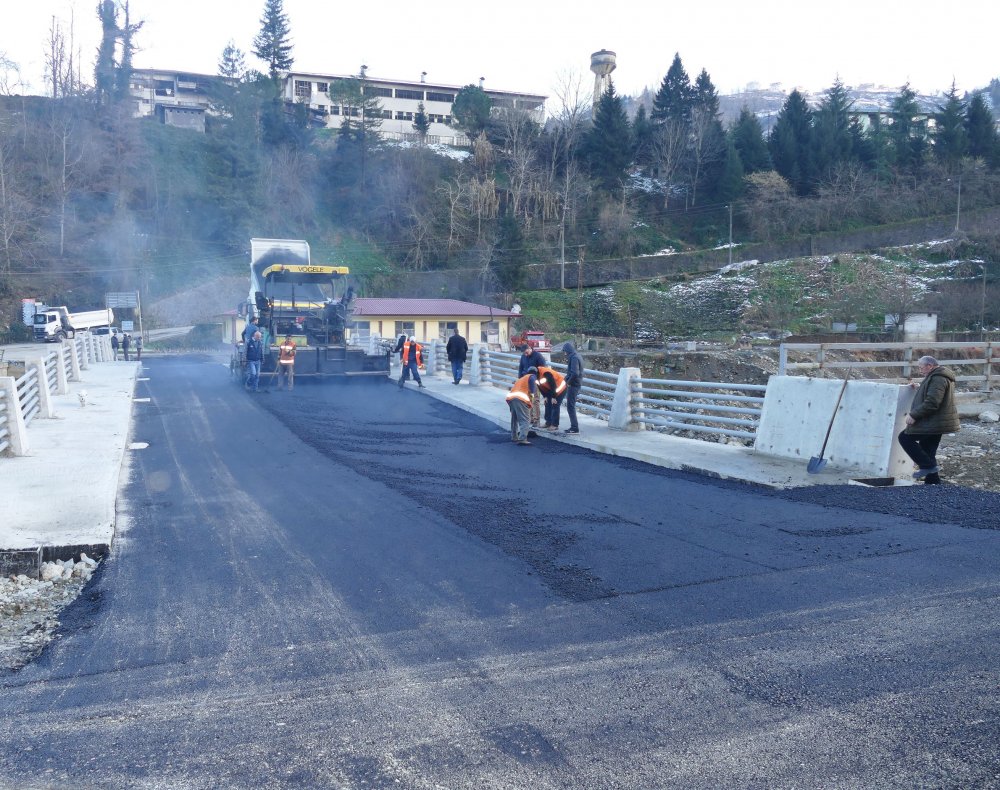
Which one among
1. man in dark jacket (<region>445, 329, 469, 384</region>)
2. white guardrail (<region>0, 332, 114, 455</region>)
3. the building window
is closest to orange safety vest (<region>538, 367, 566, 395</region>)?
white guardrail (<region>0, 332, 114, 455</region>)

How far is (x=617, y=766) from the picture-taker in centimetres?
369

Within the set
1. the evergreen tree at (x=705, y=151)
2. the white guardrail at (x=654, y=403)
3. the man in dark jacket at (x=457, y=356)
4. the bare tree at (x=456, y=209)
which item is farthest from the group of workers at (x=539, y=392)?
the evergreen tree at (x=705, y=151)

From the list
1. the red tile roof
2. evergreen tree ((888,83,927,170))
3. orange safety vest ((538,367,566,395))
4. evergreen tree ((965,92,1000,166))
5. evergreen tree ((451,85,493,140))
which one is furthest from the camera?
evergreen tree ((451,85,493,140))

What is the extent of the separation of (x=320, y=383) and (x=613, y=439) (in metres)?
12.9

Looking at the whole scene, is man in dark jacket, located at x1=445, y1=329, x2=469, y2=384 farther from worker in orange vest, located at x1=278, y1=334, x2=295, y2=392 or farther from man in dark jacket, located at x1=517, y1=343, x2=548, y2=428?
man in dark jacket, located at x1=517, y1=343, x2=548, y2=428

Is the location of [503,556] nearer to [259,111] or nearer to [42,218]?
[42,218]

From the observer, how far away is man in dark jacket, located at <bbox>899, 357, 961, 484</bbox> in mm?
9578

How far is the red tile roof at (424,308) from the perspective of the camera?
181 ft

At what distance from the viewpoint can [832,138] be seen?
3150 inches

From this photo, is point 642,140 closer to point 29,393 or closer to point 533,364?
point 533,364

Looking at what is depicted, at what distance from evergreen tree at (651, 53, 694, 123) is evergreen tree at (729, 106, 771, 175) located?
8363 mm

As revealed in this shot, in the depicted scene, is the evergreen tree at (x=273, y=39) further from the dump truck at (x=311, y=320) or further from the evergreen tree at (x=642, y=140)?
the dump truck at (x=311, y=320)

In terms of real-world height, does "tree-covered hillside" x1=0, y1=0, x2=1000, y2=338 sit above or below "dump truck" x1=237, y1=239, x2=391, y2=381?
above

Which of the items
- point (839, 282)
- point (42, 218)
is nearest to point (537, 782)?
point (839, 282)
